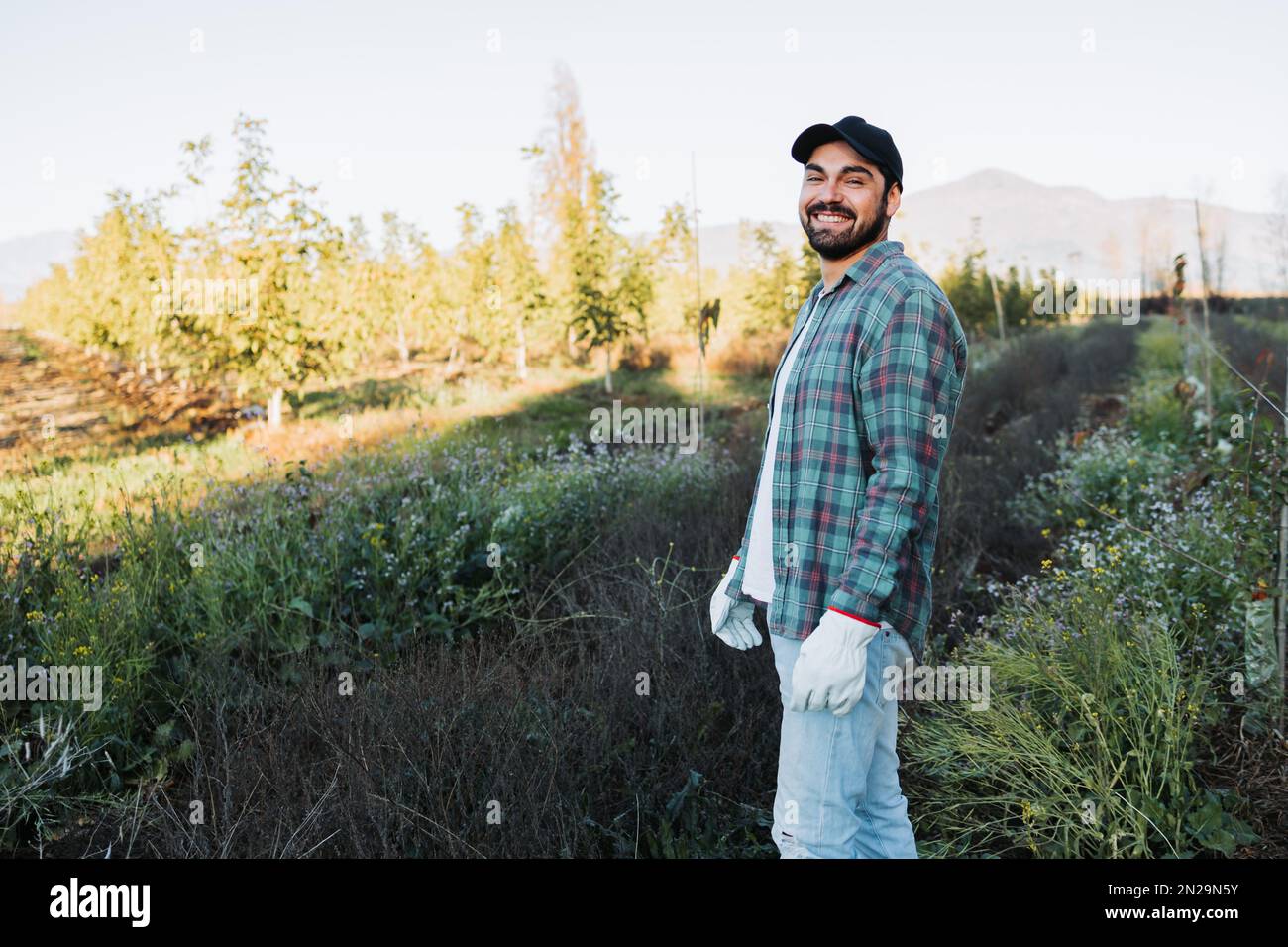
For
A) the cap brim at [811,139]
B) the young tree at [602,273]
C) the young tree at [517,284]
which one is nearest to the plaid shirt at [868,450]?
the cap brim at [811,139]

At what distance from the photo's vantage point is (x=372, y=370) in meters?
22.4

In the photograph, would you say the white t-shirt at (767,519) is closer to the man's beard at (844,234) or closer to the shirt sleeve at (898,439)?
the man's beard at (844,234)

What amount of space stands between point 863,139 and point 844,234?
8.7 inches

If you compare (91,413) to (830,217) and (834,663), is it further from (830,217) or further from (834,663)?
(834,663)

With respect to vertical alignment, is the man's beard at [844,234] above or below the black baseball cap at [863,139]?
below

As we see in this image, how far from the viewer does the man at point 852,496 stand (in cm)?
183

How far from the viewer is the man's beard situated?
6.88ft

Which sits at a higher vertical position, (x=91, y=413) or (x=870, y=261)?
(x=870, y=261)

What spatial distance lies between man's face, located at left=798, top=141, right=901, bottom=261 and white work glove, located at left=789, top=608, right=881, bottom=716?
910 millimetres

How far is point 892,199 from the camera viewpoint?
2.18m

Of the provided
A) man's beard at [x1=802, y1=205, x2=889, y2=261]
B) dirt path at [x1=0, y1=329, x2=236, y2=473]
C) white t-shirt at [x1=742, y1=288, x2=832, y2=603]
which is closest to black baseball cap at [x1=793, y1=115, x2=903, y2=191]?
man's beard at [x1=802, y1=205, x2=889, y2=261]

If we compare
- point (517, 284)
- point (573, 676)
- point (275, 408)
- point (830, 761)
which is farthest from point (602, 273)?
point (830, 761)

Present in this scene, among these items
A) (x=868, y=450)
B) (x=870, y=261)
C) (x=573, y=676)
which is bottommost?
(x=573, y=676)

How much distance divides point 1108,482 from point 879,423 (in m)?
5.04
